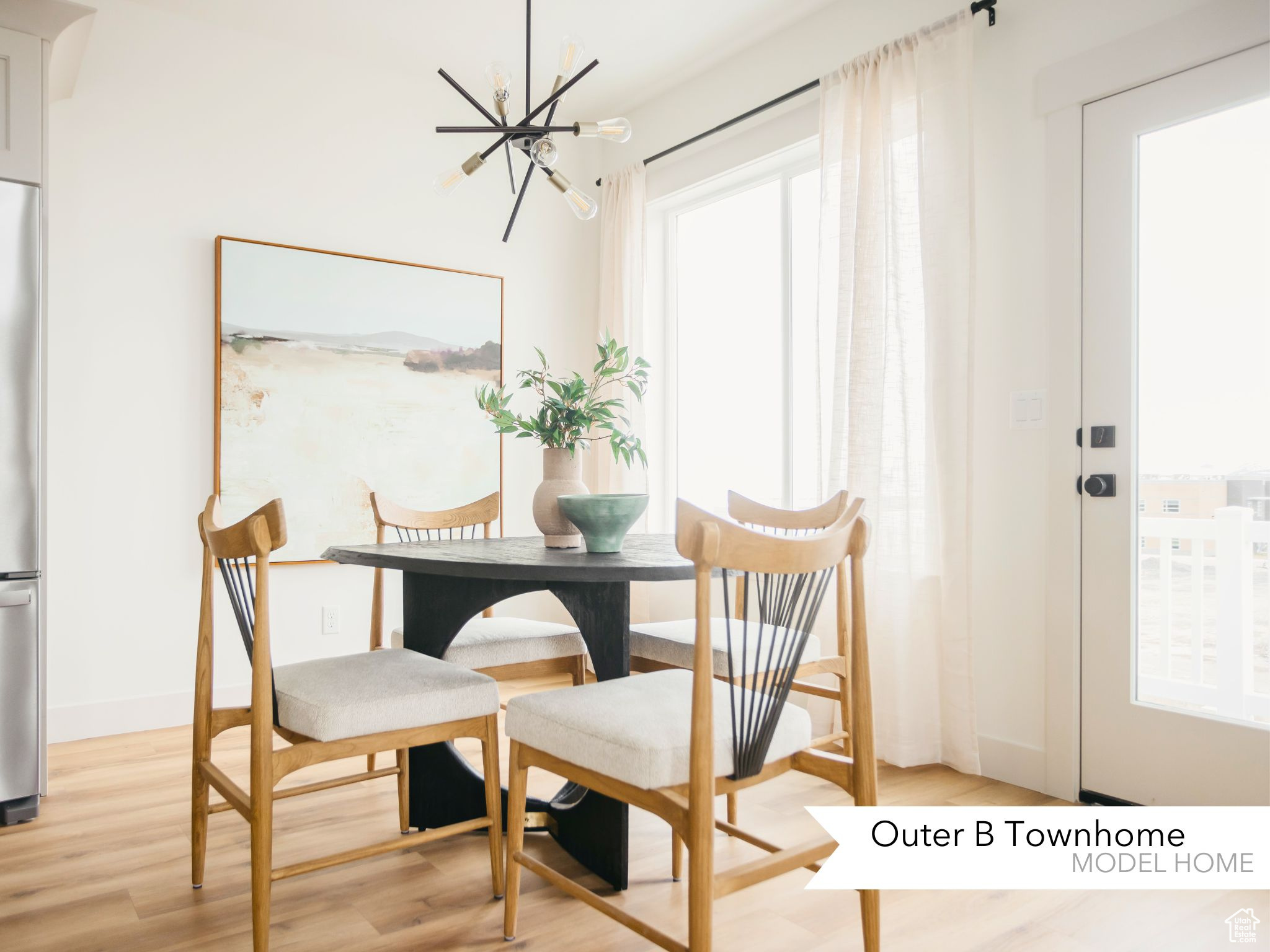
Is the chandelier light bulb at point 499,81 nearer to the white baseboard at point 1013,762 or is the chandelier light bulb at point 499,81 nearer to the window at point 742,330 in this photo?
the window at point 742,330

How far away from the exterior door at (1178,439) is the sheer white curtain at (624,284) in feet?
6.90

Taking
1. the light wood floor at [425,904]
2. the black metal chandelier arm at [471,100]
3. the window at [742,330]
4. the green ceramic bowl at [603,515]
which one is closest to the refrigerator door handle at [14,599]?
the light wood floor at [425,904]

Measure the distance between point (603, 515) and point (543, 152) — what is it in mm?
992

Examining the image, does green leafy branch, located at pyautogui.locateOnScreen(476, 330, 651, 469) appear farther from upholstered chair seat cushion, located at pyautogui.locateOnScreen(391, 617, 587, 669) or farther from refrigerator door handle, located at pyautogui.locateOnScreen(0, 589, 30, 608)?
refrigerator door handle, located at pyautogui.locateOnScreen(0, 589, 30, 608)

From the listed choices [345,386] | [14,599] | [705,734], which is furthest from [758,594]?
[345,386]

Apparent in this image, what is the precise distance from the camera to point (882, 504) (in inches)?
112

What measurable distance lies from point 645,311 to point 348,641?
80.4 inches

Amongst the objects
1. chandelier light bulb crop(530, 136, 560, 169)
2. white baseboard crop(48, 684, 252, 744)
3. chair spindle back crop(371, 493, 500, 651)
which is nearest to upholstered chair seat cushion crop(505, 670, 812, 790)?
chair spindle back crop(371, 493, 500, 651)

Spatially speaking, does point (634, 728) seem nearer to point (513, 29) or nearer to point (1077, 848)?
point (1077, 848)

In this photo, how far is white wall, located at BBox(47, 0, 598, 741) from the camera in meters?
3.12

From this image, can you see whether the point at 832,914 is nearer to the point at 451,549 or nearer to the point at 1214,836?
the point at 1214,836

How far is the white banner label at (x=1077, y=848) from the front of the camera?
1955 millimetres

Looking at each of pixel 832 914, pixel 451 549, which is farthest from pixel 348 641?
pixel 832 914

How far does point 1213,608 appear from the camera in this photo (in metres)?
2.22
